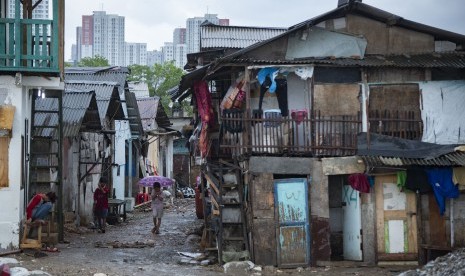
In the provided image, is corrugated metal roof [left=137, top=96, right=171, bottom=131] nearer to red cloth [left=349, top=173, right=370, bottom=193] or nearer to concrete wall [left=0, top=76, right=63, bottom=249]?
concrete wall [left=0, top=76, right=63, bottom=249]

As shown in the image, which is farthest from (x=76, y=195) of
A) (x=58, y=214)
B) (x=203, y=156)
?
(x=203, y=156)

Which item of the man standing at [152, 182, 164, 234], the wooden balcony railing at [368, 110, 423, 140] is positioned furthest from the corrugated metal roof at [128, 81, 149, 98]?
the wooden balcony railing at [368, 110, 423, 140]

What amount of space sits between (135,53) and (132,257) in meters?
91.9

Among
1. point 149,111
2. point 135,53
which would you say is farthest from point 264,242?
point 135,53

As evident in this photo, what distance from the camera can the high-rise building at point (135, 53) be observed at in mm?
103562

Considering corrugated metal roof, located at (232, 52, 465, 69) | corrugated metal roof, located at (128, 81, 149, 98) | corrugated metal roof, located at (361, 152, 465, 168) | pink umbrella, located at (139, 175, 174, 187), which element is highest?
corrugated metal roof, located at (128, 81, 149, 98)

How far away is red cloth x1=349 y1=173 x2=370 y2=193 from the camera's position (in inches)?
571

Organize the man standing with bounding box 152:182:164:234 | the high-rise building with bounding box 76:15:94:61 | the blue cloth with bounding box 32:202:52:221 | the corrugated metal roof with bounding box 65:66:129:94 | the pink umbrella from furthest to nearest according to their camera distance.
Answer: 1. the high-rise building with bounding box 76:15:94:61
2. the corrugated metal roof with bounding box 65:66:129:94
3. the pink umbrella
4. the man standing with bounding box 152:182:164:234
5. the blue cloth with bounding box 32:202:52:221

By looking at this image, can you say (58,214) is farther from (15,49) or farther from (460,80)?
(460,80)

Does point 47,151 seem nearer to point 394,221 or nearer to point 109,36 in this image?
point 394,221

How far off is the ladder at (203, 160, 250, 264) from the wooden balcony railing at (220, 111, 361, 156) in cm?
63

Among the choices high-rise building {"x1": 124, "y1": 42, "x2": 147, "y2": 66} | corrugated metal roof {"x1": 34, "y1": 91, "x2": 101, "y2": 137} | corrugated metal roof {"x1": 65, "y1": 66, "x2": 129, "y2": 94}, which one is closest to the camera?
corrugated metal roof {"x1": 34, "y1": 91, "x2": 101, "y2": 137}

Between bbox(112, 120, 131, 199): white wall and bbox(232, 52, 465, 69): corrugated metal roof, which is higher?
bbox(232, 52, 465, 69): corrugated metal roof

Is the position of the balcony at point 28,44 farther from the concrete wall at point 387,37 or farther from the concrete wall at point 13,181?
the concrete wall at point 387,37
